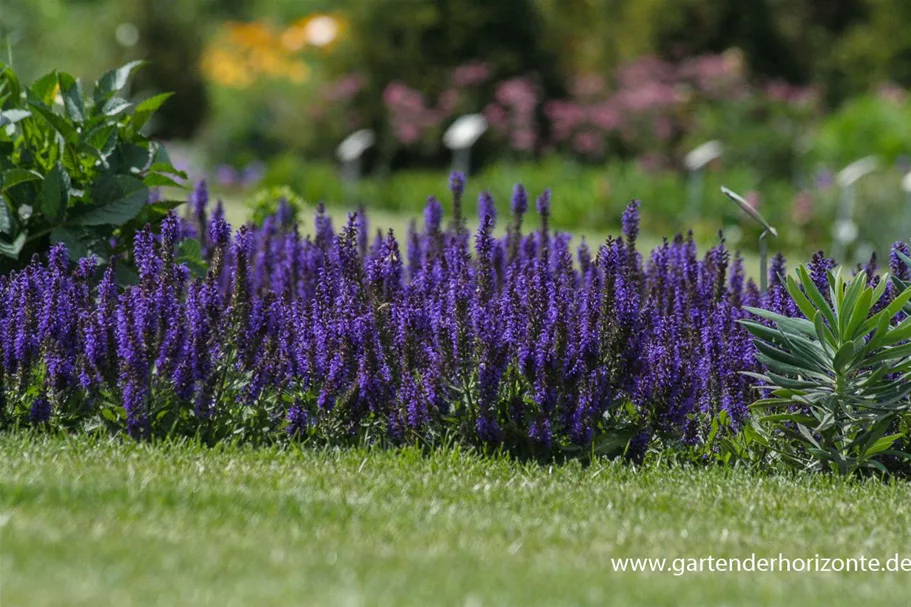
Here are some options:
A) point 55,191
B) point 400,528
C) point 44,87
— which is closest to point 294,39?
point 44,87

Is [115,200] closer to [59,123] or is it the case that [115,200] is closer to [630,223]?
[59,123]

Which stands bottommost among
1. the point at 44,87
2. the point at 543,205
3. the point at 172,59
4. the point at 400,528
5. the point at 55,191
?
the point at 400,528

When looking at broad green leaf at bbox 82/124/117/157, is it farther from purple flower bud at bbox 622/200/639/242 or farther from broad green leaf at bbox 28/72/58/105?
purple flower bud at bbox 622/200/639/242

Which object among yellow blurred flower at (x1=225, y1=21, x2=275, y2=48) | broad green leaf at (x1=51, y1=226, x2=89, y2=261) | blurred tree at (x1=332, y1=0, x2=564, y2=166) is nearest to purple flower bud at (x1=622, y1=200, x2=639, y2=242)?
broad green leaf at (x1=51, y1=226, x2=89, y2=261)

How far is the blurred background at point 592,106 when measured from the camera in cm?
1473

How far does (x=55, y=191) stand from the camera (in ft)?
19.0

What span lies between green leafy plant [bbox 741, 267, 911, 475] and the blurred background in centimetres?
701

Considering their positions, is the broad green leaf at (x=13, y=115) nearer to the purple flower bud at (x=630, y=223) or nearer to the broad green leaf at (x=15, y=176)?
the broad green leaf at (x=15, y=176)

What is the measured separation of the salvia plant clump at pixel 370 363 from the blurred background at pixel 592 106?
710cm

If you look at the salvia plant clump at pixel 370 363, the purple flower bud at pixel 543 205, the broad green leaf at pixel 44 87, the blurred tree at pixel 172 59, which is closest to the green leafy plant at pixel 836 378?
the salvia plant clump at pixel 370 363

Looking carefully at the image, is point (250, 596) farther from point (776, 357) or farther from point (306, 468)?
point (776, 357)

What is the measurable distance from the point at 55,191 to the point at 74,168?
232 mm

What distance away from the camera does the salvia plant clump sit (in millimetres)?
5191

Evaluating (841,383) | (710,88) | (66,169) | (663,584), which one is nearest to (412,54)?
(710,88)
